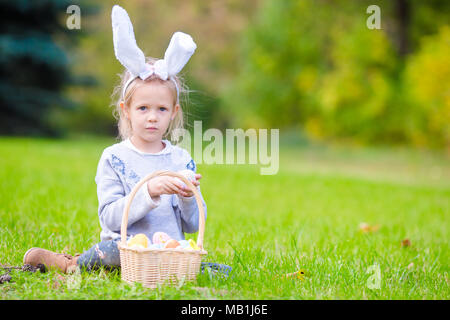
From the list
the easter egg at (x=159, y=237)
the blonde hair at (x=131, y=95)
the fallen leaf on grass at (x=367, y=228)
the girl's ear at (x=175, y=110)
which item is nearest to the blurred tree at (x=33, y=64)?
the fallen leaf on grass at (x=367, y=228)

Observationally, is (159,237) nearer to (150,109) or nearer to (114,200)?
(114,200)

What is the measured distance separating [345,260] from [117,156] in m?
1.41

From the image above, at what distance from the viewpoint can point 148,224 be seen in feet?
8.59

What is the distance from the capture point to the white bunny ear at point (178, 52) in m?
2.60

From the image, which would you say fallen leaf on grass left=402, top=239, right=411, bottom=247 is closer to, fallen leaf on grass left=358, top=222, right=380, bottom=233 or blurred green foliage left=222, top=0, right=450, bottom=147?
fallen leaf on grass left=358, top=222, right=380, bottom=233

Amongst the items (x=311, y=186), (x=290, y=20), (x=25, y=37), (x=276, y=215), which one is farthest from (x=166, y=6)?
(x=276, y=215)

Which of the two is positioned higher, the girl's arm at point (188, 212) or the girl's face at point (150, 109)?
the girl's face at point (150, 109)

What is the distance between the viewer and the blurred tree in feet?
48.5

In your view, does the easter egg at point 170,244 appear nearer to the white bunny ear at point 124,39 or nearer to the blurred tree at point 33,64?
the white bunny ear at point 124,39

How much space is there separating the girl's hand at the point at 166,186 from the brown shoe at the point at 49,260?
56 cm

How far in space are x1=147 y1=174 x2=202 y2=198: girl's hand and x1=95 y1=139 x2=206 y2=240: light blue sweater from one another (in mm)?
157

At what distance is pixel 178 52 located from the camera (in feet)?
8.59

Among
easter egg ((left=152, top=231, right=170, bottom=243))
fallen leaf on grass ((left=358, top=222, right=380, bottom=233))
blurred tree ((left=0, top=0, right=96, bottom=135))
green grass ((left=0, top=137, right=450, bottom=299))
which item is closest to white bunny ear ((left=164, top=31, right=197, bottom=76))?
easter egg ((left=152, top=231, right=170, bottom=243))

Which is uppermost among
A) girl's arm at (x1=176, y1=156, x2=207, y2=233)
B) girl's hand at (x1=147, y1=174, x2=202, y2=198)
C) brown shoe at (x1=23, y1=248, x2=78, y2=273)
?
girl's hand at (x1=147, y1=174, x2=202, y2=198)
